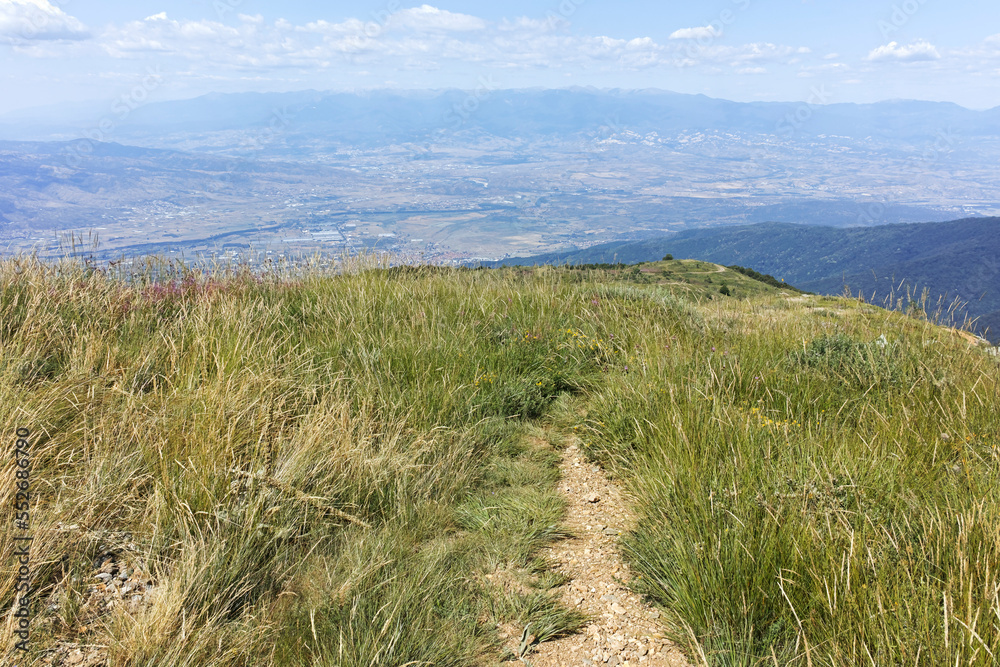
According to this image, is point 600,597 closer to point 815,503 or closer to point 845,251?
point 815,503

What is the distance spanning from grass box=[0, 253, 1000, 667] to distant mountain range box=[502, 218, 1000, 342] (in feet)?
434

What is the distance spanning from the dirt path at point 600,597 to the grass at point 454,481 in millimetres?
101

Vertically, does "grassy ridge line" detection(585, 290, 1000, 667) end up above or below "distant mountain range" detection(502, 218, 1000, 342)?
above

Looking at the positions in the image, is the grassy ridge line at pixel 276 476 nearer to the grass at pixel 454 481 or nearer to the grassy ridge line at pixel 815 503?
the grass at pixel 454 481

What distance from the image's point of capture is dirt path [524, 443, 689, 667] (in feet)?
7.19

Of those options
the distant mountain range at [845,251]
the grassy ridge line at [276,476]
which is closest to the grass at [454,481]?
the grassy ridge line at [276,476]

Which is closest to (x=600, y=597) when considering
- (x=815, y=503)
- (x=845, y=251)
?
(x=815, y=503)

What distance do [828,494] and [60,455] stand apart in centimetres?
372

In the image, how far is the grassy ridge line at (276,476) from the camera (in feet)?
6.70

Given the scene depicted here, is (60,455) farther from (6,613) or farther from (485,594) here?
(485,594)

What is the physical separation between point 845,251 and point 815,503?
205358 mm

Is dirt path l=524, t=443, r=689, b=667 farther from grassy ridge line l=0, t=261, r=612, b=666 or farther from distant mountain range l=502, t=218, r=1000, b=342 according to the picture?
distant mountain range l=502, t=218, r=1000, b=342

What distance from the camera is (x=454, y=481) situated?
326cm

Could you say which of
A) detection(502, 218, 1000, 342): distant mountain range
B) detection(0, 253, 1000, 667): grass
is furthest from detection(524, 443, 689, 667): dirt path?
detection(502, 218, 1000, 342): distant mountain range
